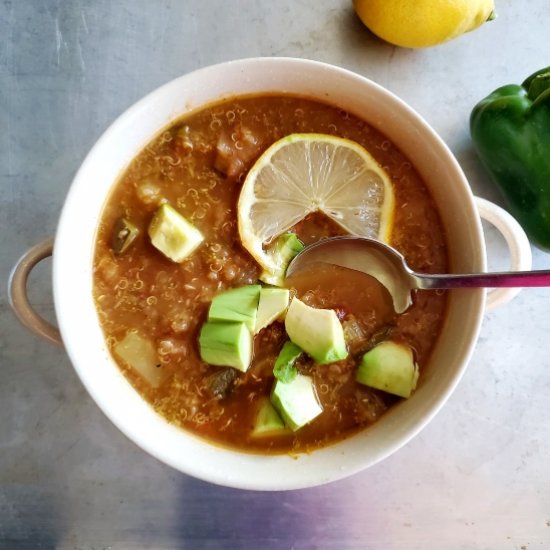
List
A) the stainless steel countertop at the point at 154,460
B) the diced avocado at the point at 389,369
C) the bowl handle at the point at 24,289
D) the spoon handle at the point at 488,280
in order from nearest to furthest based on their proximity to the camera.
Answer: the spoon handle at the point at 488,280 → the bowl handle at the point at 24,289 → the diced avocado at the point at 389,369 → the stainless steel countertop at the point at 154,460

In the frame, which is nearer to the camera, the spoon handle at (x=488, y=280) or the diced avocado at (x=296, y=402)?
the spoon handle at (x=488, y=280)

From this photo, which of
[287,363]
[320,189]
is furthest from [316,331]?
[320,189]

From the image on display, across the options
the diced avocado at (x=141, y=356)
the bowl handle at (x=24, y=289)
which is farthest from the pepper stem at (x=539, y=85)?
the bowl handle at (x=24, y=289)

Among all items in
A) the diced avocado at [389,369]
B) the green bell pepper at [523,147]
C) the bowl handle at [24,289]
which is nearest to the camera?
the bowl handle at [24,289]

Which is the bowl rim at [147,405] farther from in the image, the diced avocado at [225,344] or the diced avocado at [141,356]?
the diced avocado at [225,344]

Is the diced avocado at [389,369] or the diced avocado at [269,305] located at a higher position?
the diced avocado at [269,305]

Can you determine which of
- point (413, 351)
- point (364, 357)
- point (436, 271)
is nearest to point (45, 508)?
point (364, 357)

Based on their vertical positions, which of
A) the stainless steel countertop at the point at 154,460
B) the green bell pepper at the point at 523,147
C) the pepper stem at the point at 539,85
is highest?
the pepper stem at the point at 539,85
